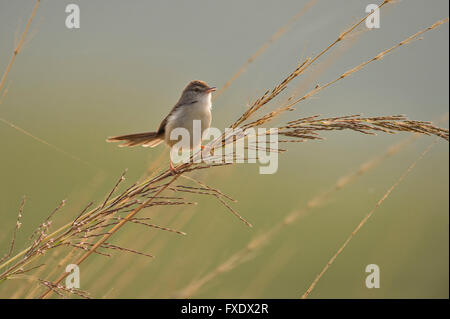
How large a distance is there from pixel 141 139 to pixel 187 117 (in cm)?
38

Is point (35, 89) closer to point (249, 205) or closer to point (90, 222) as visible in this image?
point (249, 205)

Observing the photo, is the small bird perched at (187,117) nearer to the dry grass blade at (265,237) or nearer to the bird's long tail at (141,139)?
the bird's long tail at (141,139)

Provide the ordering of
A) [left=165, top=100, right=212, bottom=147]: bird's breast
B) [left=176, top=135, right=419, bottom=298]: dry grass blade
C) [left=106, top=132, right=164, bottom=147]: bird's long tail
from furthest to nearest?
[left=165, top=100, right=212, bottom=147]: bird's breast → [left=106, top=132, right=164, bottom=147]: bird's long tail → [left=176, top=135, right=419, bottom=298]: dry grass blade

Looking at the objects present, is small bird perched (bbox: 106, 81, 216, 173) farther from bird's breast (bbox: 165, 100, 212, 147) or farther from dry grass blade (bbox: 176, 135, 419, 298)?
dry grass blade (bbox: 176, 135, 419, 298)

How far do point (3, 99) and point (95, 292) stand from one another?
103 cm

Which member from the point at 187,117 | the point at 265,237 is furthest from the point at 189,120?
the point at 265,237

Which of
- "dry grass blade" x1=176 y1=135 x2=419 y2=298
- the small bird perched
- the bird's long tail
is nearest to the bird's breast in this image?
the small bird perched

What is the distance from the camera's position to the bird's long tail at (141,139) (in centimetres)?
309

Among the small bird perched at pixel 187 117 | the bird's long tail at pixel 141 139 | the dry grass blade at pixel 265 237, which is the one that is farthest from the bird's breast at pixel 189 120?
the dry grass blade at pixel 265 237

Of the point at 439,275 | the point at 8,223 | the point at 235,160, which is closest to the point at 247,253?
the point at 235,160

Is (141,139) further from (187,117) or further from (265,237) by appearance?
(265,237)

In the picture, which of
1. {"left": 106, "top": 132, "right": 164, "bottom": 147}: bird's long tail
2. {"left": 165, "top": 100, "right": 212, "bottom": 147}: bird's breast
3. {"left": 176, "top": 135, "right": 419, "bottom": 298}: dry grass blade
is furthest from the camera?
{"left": 165, "top": 100, "right": 212, "bottom": 147}: bird's breast

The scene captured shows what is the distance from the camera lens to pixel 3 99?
1.59 metres

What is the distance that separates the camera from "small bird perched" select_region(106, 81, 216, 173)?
3305mm
